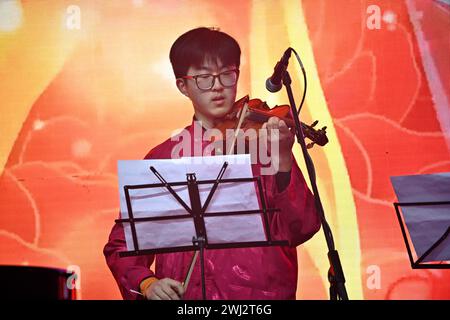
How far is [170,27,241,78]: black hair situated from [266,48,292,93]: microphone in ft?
0.67

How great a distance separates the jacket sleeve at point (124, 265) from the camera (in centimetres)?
312

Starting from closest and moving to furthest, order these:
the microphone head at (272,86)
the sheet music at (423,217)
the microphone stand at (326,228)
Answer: the sheet music at (423,217) → the microphone stand at (326,228) → the microphone head at (272,86)

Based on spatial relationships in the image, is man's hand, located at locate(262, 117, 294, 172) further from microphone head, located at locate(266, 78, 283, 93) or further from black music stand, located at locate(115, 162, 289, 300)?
black music stand, located at locate(115, 162, 289, 300)

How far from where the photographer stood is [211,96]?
3.25m

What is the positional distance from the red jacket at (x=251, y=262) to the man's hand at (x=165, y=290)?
0.23 feet

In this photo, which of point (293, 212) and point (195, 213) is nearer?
point (195, 213)

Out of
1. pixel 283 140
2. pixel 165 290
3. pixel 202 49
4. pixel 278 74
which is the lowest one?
pixel 165 290

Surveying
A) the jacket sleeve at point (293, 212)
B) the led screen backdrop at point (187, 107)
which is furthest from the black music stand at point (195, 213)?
the led screen backdrop at point (187, 107)

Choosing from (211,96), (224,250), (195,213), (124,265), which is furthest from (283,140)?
(124,265)

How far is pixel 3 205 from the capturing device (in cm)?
328

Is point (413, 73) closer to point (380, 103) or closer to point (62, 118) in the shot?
point (380, 103)

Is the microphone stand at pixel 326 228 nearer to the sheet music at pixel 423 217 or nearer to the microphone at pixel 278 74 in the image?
the microphone at pixel 278 74

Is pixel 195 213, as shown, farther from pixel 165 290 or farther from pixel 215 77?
pixel 215 77

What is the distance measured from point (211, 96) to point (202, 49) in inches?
9.8
